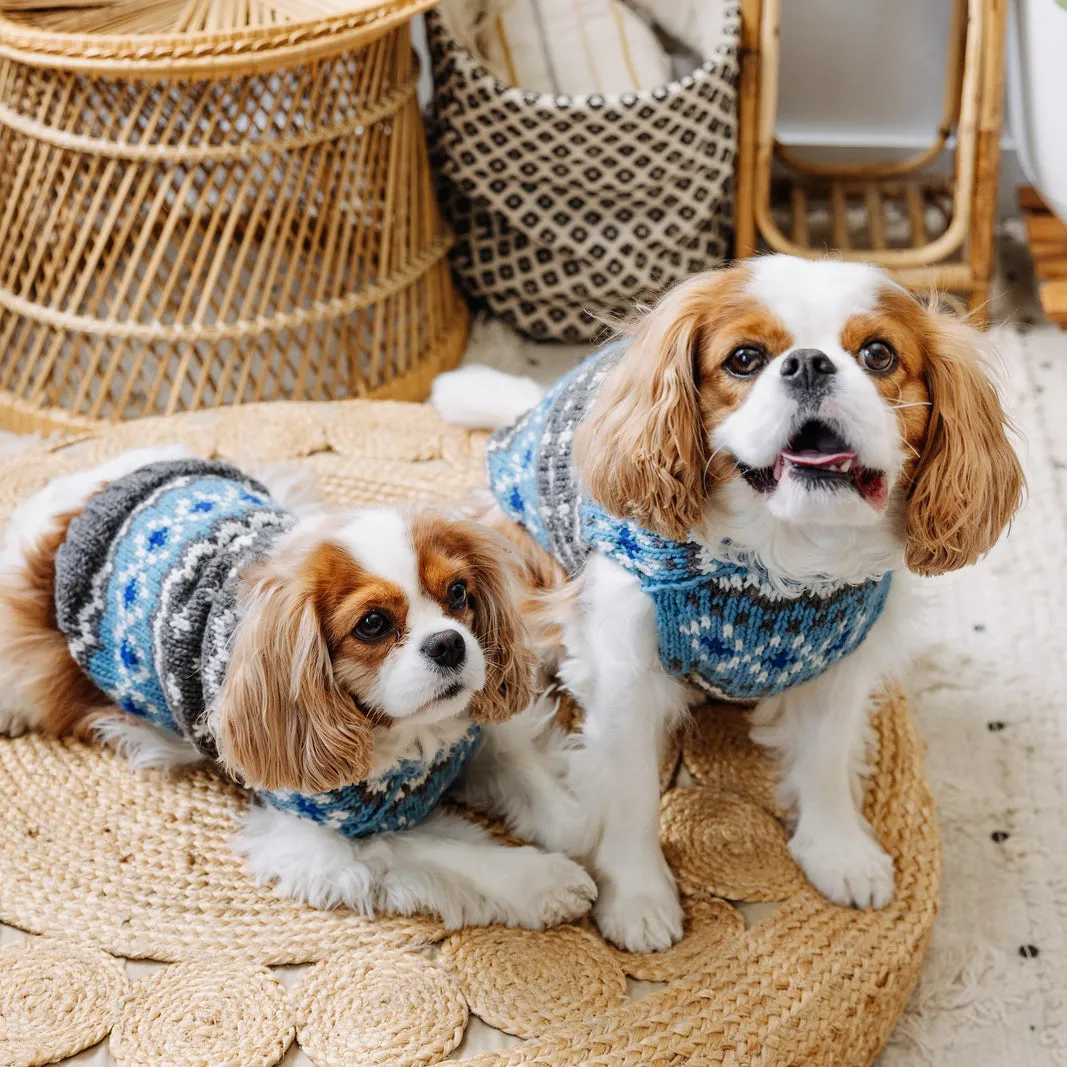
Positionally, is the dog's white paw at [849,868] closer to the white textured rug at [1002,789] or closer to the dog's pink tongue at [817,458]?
the white textured rug at [1002,789]

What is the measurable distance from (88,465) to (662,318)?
1.23 m

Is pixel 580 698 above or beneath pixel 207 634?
beneath

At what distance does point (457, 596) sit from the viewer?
56.7 inches

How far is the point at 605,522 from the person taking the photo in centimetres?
149

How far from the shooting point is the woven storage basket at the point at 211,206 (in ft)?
7.32

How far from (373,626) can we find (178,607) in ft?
1.07

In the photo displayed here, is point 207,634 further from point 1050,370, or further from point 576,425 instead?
point 1050,370

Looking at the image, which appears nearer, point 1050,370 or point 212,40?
point 212,40

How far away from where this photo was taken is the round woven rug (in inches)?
58.8

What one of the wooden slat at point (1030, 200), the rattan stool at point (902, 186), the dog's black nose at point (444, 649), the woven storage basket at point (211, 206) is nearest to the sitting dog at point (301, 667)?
the dog's black nose at point (444, 649)

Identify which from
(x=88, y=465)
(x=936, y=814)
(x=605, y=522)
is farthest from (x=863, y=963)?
(x=88, y=465)

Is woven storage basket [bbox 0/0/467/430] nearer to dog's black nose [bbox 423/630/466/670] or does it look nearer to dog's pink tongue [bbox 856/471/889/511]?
dog's black nose [bbox 423/630/466/670]

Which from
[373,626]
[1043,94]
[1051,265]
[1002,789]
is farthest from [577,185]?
[373,626]

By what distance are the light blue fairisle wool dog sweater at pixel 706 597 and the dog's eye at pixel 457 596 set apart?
0.17 meters
